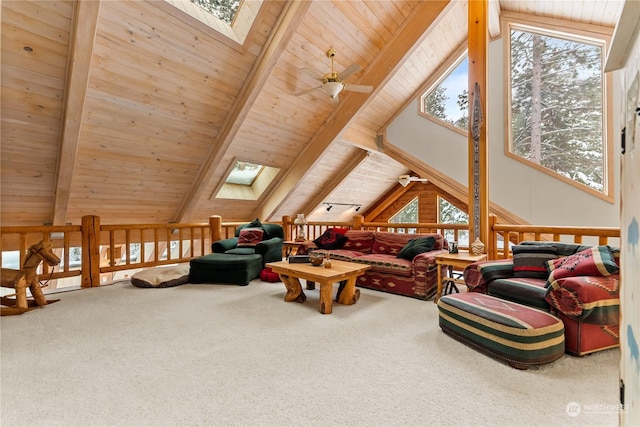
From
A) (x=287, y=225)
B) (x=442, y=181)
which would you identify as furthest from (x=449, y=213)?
(x=287, y=225)

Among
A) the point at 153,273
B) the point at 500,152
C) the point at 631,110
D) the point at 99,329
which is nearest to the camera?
the point at 631,110

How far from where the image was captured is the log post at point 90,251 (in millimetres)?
3680

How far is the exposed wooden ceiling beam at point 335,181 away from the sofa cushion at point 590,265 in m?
4.60

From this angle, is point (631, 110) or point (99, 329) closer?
point (631, 110)

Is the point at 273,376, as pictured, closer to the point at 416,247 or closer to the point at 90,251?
the point at 416,247

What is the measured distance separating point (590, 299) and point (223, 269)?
3.57 m

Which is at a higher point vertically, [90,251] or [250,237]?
[250,237]

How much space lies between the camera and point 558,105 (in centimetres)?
412

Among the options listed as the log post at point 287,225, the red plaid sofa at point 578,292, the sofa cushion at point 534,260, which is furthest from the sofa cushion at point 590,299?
the log post at point 287,225

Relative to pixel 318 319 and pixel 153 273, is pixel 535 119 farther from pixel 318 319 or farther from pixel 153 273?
pixel 153 273

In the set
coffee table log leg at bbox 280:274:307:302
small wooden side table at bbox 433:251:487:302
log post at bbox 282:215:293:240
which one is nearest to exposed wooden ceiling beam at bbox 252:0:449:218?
log post at bbox 282:215:293:240

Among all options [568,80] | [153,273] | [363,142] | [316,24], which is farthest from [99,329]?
[568,80]

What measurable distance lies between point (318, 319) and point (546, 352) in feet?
5.36

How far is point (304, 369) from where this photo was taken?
1.75 m
